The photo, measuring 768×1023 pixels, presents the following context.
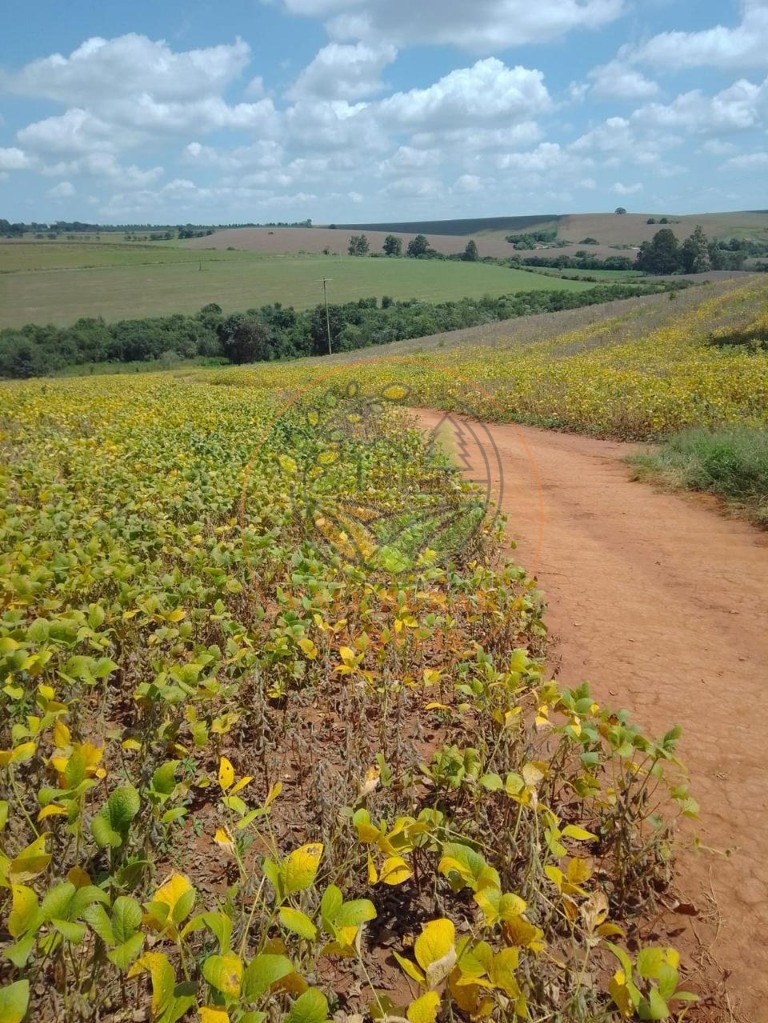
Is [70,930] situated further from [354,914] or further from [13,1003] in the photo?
[354,914]

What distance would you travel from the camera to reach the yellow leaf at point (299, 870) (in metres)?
1.53

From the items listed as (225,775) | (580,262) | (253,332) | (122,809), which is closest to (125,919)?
(122,809)

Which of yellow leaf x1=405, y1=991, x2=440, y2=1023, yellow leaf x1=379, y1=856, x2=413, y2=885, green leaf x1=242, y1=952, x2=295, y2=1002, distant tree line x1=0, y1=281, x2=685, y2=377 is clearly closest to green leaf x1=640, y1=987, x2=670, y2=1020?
yellow leaf x1=405, y1=991, x2=440, y2=1023

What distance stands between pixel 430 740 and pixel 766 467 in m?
6.36

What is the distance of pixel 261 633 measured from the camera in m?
3.69

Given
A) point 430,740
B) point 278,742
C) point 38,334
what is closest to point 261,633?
point 278,742

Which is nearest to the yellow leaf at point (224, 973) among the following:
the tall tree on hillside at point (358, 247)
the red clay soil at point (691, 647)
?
the red clay soil at point (691, 647)

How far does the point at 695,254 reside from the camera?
7062 centimetres

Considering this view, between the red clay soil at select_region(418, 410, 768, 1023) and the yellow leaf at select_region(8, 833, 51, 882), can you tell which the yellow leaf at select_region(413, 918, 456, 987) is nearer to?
the yellow leaf at select_region(8, 833, 51, 882)

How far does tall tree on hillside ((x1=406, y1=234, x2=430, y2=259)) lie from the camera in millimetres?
94125

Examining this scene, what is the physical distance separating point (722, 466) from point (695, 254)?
245 ft

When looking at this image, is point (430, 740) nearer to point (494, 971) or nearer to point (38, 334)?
point (494, 971)

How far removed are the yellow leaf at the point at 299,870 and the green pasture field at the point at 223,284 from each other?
6380 cm

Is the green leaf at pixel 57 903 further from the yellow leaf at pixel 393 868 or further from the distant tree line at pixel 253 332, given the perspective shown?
the distant tree line at pixel 253 332
